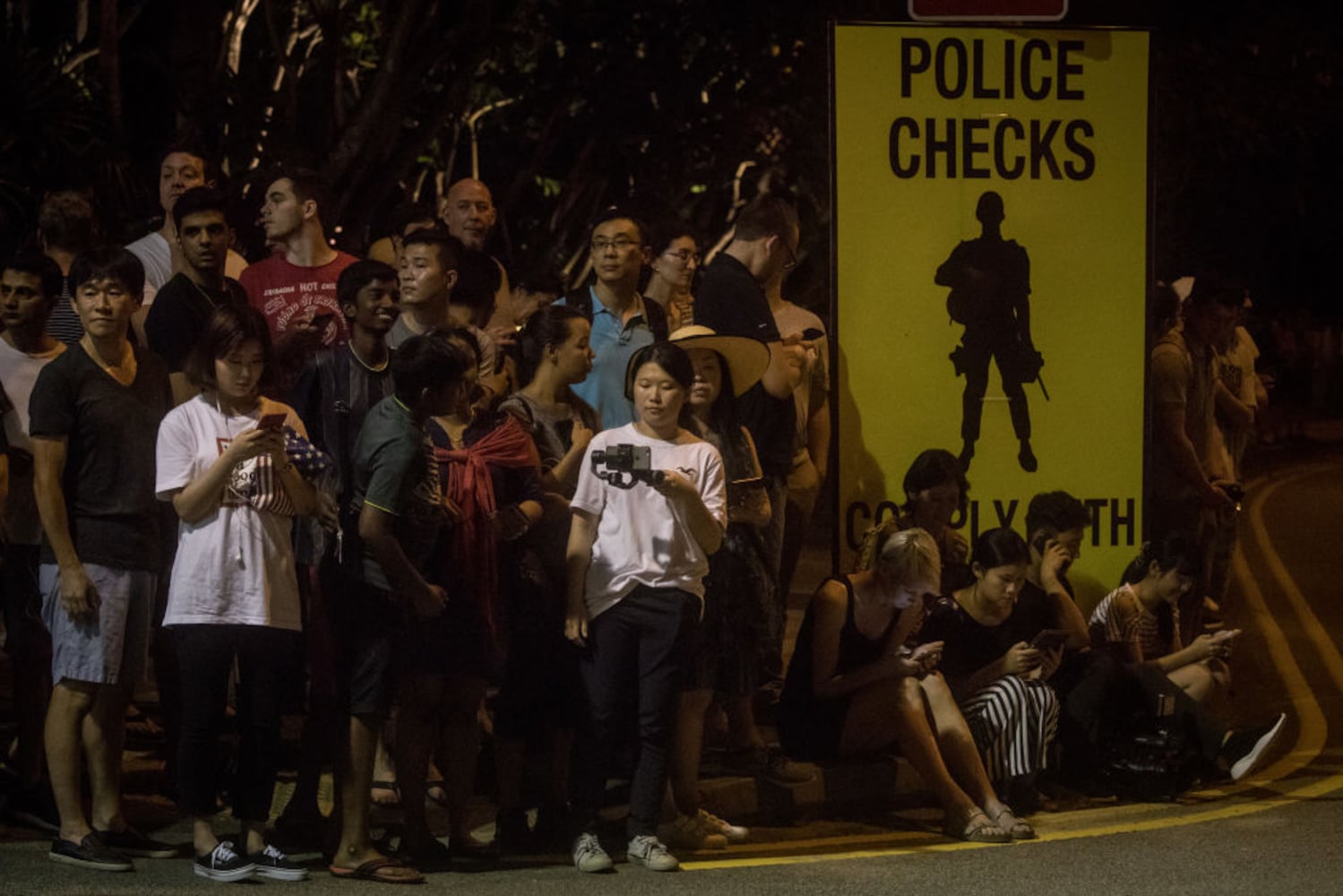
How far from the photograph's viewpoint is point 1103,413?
32.8 ft

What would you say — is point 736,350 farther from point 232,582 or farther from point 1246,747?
point 1246,747

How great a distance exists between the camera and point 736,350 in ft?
27.9

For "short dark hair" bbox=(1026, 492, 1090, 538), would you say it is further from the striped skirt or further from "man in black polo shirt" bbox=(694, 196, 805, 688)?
"man in black polo shirt" bbox=(694, 196, 805, 688)

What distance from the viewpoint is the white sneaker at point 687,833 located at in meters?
7.99

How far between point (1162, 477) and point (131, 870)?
609cm

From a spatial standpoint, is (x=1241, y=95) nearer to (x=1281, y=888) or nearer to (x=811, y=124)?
(x=811, y=124)

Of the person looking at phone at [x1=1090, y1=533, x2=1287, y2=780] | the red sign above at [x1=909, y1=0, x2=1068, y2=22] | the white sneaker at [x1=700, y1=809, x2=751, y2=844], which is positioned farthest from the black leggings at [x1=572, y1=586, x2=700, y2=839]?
the red sign above at [x1=909, y1=0, x2=1068, y2=22]

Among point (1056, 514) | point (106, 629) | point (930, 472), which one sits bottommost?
point (106, 629)

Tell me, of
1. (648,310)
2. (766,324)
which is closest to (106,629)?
(648,310)

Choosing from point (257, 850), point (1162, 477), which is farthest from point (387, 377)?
point (1162, 477)

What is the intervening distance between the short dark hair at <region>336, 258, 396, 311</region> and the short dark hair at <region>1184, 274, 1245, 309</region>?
525cm

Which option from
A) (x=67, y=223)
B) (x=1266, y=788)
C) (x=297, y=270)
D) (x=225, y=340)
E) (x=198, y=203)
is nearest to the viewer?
(x=225, y=340)

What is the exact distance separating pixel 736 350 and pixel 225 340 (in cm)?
205

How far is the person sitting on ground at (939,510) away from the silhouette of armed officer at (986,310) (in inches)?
24.6
